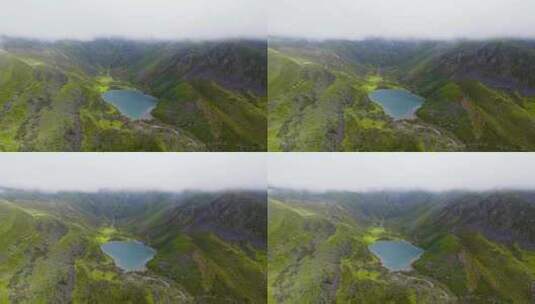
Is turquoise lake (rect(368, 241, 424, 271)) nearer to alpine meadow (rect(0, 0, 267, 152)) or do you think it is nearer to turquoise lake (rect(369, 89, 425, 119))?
turquoise lake (rect(369, 89, 425, 119))

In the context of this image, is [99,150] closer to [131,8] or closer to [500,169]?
[131,8]

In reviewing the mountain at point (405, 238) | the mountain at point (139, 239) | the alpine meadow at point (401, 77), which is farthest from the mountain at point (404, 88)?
the mountain at point (139, 239)

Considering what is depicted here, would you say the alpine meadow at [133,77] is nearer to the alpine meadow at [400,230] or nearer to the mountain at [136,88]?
the mountain at [136,88]

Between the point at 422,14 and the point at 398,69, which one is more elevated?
the point at 422,14

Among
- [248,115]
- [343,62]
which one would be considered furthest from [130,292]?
[343,62]

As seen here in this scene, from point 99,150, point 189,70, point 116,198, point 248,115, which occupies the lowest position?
point 116,198

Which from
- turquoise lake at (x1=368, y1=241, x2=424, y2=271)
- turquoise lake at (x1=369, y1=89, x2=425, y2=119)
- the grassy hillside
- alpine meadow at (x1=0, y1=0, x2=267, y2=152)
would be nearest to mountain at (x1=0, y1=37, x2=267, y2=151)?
alpine meadow at (x1=0, y1=0, x2=267, y2=152)

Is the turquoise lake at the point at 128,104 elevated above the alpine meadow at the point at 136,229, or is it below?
above
